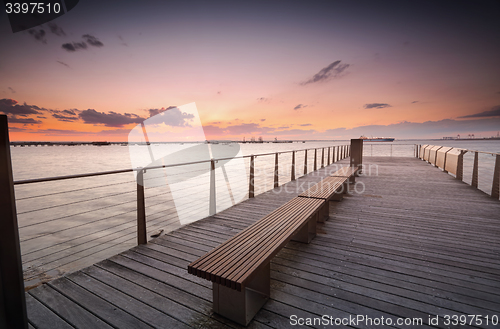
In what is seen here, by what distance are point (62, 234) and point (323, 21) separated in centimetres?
1502

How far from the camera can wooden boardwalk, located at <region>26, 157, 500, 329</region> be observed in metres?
1.64

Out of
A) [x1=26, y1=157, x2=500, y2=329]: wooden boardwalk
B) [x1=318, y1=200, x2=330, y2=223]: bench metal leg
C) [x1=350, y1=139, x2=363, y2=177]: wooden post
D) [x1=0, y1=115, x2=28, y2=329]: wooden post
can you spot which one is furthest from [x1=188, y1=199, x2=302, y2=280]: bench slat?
[x1=350, y1=139, x2=363, y2=177]: wooden post

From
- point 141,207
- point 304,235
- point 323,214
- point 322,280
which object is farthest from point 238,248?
point 323,214

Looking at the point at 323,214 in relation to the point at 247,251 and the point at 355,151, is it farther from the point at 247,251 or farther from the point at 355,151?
the point at 355,151

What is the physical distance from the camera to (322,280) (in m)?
2.06

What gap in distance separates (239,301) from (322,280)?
931 millimetres

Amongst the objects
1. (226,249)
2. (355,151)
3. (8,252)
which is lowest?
(226,249)

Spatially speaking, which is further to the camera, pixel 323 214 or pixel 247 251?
pixel 323 214

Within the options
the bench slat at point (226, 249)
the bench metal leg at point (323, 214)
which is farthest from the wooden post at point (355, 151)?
the bench slat at point (226, 249)

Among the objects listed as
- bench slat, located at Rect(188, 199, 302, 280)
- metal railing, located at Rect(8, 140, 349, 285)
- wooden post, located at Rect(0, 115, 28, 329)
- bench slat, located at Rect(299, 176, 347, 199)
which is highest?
wooden post, located at Rect(0, 115, 28, 329)

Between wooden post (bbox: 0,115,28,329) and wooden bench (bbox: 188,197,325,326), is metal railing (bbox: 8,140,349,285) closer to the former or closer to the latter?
wooden post (bbox: 0,115,28,329)

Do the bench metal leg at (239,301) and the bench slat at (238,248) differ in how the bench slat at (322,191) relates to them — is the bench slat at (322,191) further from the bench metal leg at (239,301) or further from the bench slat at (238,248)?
the bench metal leg at (239,301)

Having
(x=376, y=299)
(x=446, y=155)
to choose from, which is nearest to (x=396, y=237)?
(x=376, y=299)

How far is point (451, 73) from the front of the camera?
551 inches
